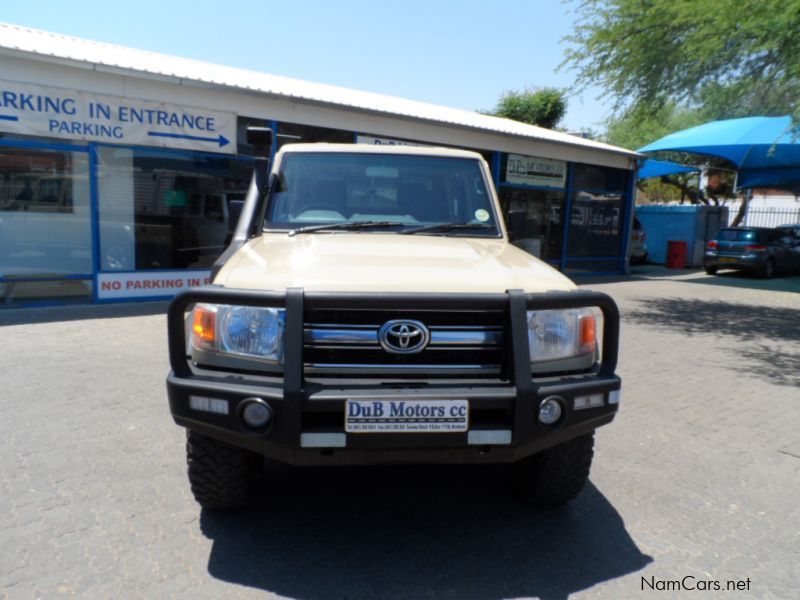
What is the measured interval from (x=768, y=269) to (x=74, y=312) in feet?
61.9

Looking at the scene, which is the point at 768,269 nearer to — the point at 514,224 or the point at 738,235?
the point at 738,235

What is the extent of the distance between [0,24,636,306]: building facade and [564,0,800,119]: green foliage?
328 cm

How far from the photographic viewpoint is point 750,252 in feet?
61.5

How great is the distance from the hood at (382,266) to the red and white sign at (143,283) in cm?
676

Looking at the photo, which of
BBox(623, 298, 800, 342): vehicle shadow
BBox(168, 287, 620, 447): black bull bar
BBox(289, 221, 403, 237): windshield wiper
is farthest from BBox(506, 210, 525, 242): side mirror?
BBox(623, 298, 800, 342): vehicle shadow

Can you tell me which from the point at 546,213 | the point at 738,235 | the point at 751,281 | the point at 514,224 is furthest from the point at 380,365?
the point at 738,235

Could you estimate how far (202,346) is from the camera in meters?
2.81

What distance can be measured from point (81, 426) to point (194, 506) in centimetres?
170

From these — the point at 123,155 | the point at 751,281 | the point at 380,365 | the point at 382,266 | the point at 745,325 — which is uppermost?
the point at 123,155

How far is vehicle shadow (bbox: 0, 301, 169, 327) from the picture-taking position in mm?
8531

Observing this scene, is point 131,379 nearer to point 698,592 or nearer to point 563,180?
point 698,592

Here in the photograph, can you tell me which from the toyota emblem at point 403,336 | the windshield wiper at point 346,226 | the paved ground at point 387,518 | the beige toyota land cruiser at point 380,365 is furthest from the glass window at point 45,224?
the toyota emblem at point 403,336

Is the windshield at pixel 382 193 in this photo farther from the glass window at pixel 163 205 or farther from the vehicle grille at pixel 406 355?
the glass window at pixel 163 205

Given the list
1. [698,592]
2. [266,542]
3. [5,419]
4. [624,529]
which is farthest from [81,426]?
[698,592]
